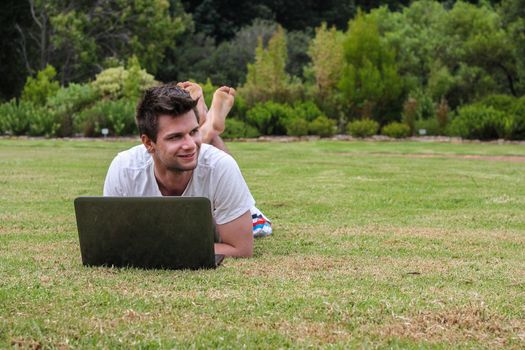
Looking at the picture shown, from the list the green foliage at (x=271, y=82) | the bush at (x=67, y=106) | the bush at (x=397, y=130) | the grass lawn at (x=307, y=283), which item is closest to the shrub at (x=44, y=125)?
the bush at (x=67, y=106)

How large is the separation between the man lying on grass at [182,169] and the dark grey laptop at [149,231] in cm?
37

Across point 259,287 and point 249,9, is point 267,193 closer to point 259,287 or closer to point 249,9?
point 259,287

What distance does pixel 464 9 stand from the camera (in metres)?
35.0

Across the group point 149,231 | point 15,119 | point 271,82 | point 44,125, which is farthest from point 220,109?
point 271,82

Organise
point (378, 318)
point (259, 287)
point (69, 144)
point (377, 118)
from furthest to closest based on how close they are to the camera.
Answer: point (377, 118)
point (69, 144)
point (259, 287)
point (378, 318)

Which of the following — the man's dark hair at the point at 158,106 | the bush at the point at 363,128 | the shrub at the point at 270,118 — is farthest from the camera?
the shrub at the point at 270,118

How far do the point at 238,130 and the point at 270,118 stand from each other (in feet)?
5.60

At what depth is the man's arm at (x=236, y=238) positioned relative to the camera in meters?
5.44

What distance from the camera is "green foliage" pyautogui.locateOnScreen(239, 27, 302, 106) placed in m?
30.7

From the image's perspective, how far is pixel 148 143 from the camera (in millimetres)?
5125

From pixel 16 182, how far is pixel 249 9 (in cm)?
5017

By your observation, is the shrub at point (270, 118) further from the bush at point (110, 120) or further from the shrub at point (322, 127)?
the bush at point (110, 120)

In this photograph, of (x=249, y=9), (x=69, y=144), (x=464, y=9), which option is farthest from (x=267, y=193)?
(x=249, y=9)

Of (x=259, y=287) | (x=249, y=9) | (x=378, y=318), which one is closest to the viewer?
(x=378, y=318)
